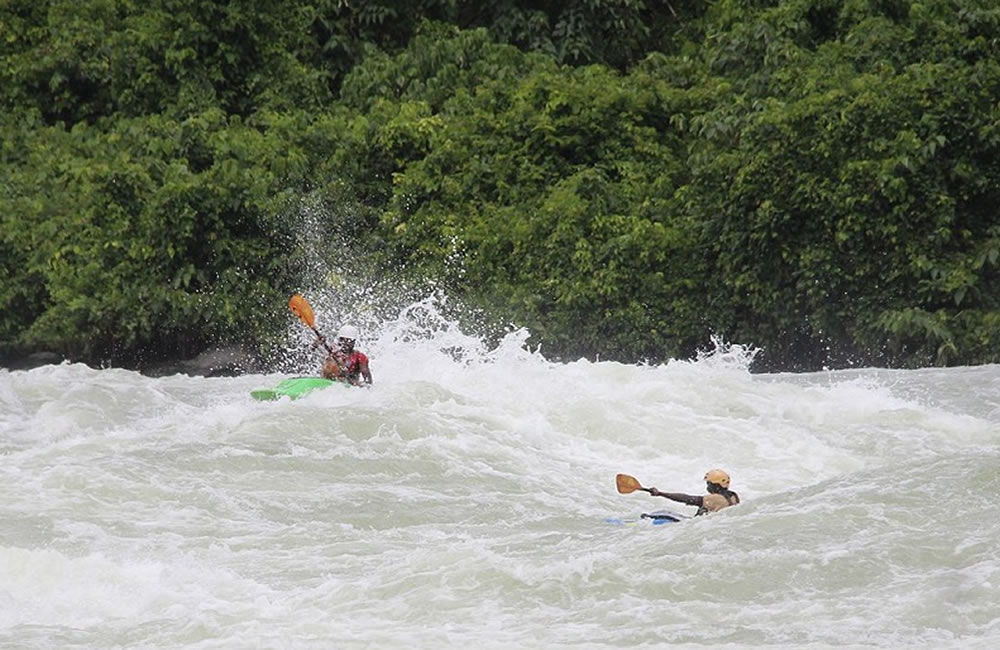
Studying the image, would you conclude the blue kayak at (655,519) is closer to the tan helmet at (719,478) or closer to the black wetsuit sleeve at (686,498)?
the black wetsuit sleeve at (686,498)

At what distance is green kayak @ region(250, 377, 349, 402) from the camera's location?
11.8m

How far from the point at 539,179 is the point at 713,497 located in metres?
9.27

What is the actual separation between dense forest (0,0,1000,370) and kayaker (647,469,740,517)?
21.2 feet

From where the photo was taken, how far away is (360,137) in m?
17.6

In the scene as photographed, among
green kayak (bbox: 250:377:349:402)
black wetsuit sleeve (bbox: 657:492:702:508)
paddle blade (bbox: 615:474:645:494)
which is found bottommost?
black wetsuit sleeve (bbox: 657:492:702:508)

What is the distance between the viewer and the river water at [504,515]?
254 inches

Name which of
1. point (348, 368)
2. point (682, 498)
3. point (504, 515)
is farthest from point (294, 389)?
point (682, 498)

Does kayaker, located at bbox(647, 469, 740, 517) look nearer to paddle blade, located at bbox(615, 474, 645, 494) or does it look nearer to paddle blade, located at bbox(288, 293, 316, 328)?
paddle blade, located at bbox(615, 474, 645, 494)

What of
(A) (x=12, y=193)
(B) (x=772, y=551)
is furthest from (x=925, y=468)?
(A) (x=12, y=193)

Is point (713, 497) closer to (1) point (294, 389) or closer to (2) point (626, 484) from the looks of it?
(2) point (626, 484)

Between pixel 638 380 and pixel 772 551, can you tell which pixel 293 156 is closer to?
pixel 638 380

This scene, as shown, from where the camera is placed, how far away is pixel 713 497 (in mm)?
8305

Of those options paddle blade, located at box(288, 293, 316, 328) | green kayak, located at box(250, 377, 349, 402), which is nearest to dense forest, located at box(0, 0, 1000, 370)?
paddle blade, located at box(288, 293, 316, 328)

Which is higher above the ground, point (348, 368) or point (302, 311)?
point (302, 311)
